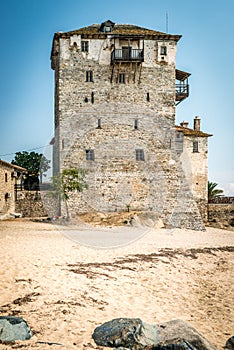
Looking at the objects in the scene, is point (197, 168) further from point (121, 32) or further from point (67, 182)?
point (121, 32)

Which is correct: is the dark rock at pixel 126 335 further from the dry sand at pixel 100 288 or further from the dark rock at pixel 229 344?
the dark rock at pixel 229 344

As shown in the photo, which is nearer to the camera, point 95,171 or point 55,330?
point 55,330

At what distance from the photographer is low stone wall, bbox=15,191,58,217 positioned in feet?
117

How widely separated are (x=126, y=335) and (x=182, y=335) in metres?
1.20

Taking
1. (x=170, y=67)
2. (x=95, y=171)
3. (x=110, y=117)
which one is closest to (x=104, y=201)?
(x=95, y=171)

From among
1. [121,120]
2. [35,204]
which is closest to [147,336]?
[121,120]

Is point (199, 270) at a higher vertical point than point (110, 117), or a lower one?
lower

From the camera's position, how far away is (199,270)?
16.7 m

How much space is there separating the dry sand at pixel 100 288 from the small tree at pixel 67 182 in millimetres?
13132

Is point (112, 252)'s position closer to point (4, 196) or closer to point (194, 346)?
point (194, 346)

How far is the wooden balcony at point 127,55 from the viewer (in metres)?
34.1

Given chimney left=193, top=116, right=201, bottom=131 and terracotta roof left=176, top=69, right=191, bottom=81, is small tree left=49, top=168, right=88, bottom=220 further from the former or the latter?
chimney left=193, top=116, right=201, bottom=131

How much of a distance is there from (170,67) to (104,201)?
1442 centimetres

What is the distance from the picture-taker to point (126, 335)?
26.2 ft
